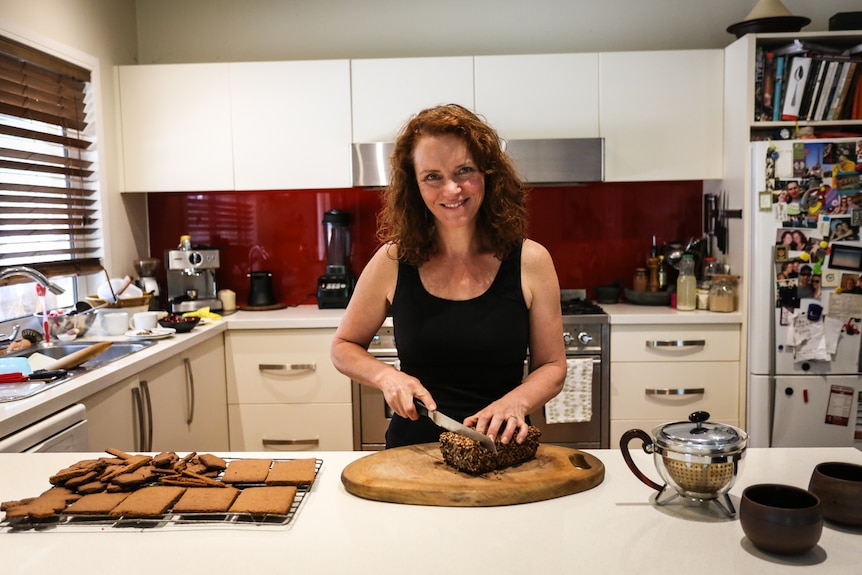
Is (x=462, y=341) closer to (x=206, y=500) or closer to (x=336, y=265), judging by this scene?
(x=206, y=500)

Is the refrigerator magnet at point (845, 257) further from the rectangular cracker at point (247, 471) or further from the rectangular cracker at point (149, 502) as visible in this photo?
the rectangular cracker at point (149, 502)

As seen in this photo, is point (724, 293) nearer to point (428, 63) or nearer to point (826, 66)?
point (826, 66)

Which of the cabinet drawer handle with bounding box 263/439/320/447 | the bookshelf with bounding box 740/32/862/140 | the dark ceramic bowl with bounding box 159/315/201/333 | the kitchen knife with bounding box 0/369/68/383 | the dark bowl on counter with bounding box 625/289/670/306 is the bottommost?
the cabinet drawer handle with bounding box 263/439/320/447

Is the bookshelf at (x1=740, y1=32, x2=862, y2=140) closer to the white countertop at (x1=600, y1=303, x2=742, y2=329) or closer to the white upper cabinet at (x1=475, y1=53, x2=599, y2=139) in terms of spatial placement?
the white upper cabinet at (x1=475, y1=53, x2=599, y2=139)

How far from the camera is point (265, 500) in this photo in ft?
3.98

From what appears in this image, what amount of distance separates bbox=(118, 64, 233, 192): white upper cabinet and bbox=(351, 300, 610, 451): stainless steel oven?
3.97 feet

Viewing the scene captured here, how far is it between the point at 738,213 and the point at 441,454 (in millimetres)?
2478

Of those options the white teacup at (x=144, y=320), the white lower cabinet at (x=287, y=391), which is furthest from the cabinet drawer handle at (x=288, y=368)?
the white teacup at (x=144, y=320)

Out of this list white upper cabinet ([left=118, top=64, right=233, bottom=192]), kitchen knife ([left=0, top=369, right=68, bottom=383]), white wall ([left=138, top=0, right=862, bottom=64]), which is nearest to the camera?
kitchen knife ([left=0, top=369, right=68, bottom=383])

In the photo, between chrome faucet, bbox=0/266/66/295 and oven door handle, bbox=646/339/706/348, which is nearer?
chrome faucet, bbox=0/266/66/295

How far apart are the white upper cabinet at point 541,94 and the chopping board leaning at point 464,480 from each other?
7.85 ft

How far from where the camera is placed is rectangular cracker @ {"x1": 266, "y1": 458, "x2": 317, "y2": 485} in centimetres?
130

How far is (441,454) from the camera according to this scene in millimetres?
1427

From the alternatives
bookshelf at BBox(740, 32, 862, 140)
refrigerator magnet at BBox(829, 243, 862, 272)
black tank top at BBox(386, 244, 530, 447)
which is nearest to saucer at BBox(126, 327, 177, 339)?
black tank top at BBox(386, 244, 530, 447)
